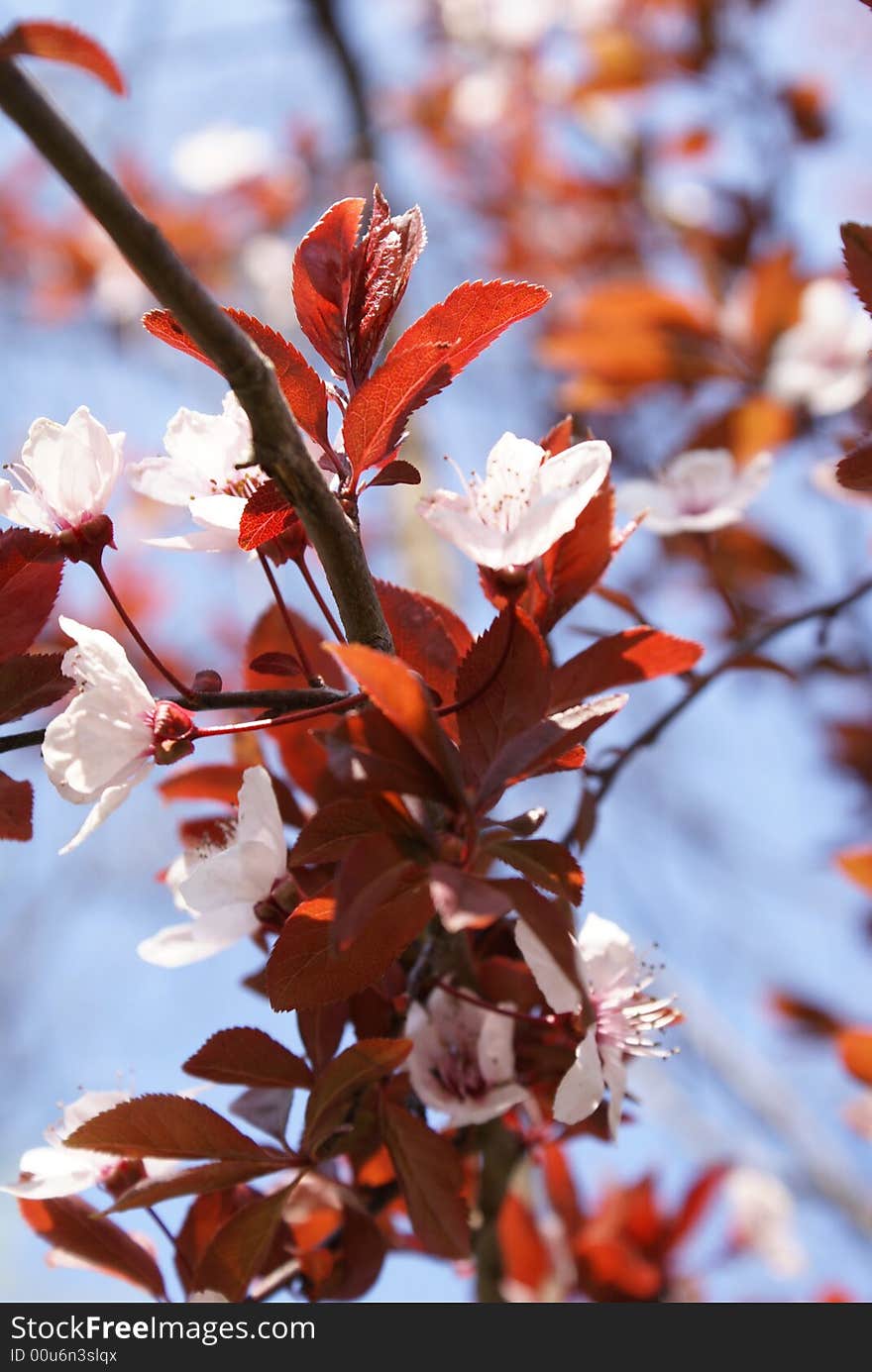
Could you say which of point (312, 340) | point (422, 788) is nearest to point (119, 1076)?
point (422, 788)

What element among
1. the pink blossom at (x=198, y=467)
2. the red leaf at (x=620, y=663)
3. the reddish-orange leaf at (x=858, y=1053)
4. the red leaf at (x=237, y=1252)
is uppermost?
the pink blossom at (x=198, y=467)

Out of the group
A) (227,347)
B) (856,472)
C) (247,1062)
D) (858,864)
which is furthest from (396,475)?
(858,864)

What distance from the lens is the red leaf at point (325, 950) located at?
638 millimetres

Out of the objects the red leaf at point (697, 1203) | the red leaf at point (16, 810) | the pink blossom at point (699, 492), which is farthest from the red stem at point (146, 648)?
the red leaf at point (697, 1203)

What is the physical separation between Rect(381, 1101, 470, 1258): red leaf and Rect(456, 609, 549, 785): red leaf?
260 millimetres

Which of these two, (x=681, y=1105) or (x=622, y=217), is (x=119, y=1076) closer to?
(x=681, y=1105)

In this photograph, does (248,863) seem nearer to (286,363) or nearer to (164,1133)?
(164,1133)

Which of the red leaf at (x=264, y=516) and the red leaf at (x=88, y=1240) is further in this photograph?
the red leaf at (x=88, y=1240)

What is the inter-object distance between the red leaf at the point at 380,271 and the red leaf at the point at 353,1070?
1.33 feet

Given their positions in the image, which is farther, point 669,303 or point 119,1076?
point 669,303

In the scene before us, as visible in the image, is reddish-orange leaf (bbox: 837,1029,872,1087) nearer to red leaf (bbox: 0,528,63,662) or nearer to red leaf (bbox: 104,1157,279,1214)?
red leaf (bbox: 104,1157,279,1214)

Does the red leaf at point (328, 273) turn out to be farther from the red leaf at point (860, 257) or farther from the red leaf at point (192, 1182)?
the red leaf at point (192, 1182)
